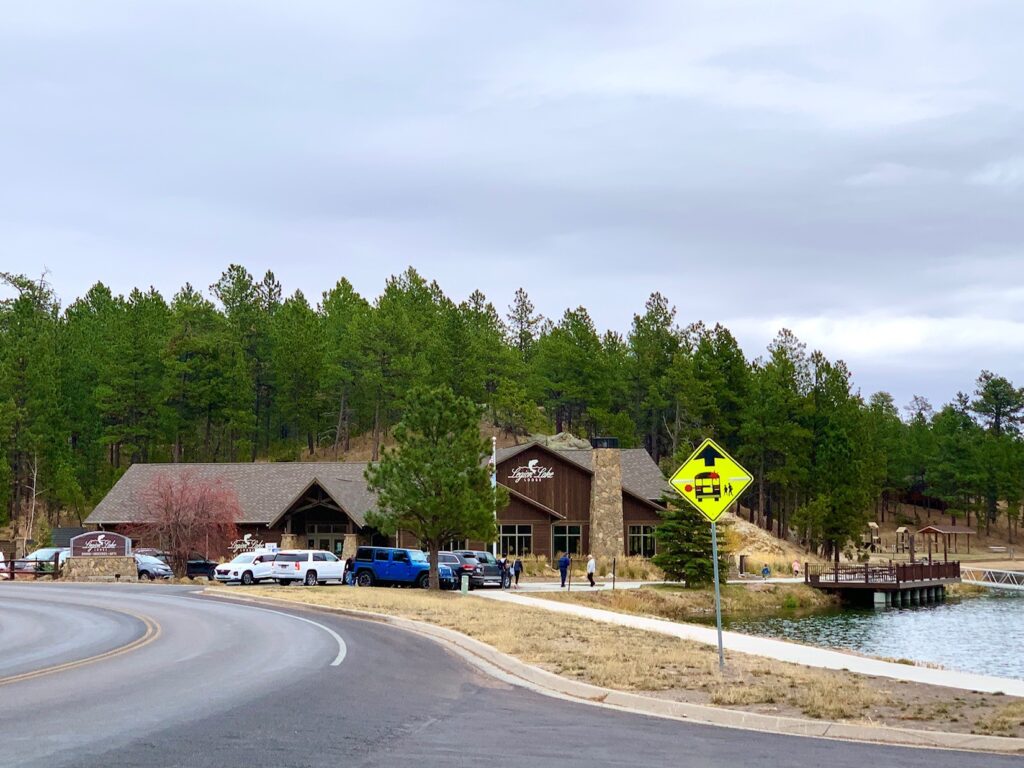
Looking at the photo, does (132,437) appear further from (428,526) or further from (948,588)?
(948,588)

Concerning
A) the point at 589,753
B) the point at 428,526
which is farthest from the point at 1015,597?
the point at 589,753

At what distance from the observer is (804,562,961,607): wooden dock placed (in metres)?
65.8

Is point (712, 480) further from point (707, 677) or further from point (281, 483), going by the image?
point (281, 483)

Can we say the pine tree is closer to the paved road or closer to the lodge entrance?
the lodge entrance

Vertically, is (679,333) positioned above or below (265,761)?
above

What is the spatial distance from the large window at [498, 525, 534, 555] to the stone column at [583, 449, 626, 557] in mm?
3877

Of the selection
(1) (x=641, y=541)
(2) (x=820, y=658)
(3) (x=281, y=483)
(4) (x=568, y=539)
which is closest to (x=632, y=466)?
(1) (x=641, y=541)

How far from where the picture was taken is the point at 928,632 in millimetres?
48781

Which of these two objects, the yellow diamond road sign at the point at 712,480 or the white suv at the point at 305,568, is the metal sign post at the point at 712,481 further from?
the white suv at the point at 305,568

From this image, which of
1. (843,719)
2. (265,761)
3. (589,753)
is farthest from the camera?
(843,719)

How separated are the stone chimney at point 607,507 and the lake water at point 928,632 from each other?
14555 millimetres

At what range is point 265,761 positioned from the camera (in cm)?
1127

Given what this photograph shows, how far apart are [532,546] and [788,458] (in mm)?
38965

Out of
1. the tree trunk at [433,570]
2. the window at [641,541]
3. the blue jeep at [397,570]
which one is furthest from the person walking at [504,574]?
the window at [641,541]
